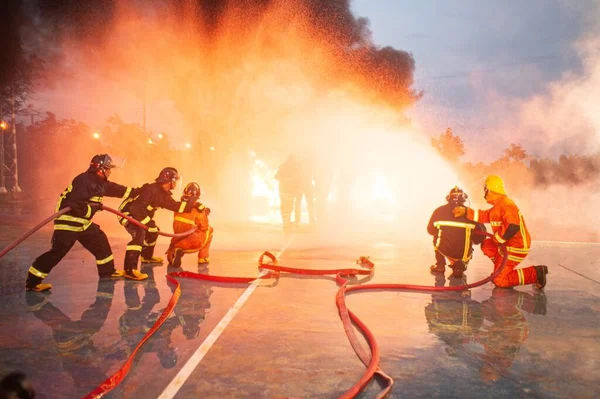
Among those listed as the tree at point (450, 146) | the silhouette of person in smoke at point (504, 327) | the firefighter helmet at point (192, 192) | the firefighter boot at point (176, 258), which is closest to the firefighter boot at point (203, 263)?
the firefighter boot at point (176, 258)

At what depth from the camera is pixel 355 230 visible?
45.2 ft

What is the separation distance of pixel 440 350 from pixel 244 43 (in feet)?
77.1

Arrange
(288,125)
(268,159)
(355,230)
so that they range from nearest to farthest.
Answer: (355,230) → (288,125) → (268,159)

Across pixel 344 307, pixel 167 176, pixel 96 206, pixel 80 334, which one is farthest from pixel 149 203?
pixel 344 307

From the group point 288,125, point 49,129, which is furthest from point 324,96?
point 49,129

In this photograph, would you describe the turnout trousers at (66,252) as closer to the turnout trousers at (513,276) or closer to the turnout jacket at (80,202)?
the turnout jacket at (80,202)

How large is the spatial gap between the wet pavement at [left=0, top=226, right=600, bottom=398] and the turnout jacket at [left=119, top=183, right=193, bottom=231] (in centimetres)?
93

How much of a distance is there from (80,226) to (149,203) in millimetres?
1286

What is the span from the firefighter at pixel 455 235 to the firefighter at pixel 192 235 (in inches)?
140

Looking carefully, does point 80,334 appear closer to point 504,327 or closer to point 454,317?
point 454,317

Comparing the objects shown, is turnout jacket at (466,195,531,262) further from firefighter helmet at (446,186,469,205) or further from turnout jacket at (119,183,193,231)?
turnout jacket at (119,183,193,231)

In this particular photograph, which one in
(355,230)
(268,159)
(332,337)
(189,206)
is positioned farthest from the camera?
(268,159)

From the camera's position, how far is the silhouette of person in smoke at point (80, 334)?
3305mm

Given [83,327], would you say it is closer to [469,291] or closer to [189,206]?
[189,206]
